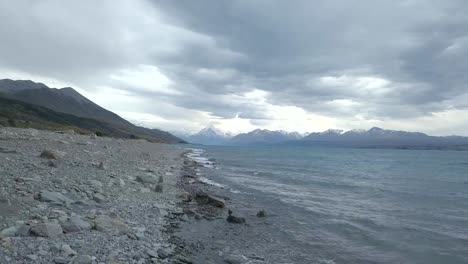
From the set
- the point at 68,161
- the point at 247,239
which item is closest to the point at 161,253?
the point at 247,239

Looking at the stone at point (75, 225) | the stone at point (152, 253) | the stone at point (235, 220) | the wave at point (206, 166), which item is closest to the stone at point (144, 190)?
the stone at point (235, 220)

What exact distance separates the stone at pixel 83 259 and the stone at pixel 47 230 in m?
1.66

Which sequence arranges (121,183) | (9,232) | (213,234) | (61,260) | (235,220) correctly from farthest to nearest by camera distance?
(121,183) < (235,220) < (213,234) < (9,232) < (61,260)

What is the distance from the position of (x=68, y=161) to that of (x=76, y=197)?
12.1 meters

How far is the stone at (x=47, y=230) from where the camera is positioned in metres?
10.9

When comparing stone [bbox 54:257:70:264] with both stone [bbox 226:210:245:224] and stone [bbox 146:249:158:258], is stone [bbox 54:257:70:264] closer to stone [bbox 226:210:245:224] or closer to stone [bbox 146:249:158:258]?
stone [bbox 146:249:158:258]

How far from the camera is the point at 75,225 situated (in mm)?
12508

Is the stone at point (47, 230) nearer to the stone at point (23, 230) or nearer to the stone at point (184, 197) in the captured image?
the stone at point (23, 230)

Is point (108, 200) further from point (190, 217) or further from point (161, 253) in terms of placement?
point (161, 253)

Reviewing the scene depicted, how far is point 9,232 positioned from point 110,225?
12.5 feet

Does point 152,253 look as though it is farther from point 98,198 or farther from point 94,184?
point 94,184

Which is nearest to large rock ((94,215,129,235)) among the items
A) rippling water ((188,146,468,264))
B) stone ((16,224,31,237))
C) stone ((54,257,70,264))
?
stone ((16,224,31,237))

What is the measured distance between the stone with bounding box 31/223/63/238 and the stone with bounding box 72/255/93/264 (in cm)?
166

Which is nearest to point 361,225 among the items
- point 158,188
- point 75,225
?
point 158,188
